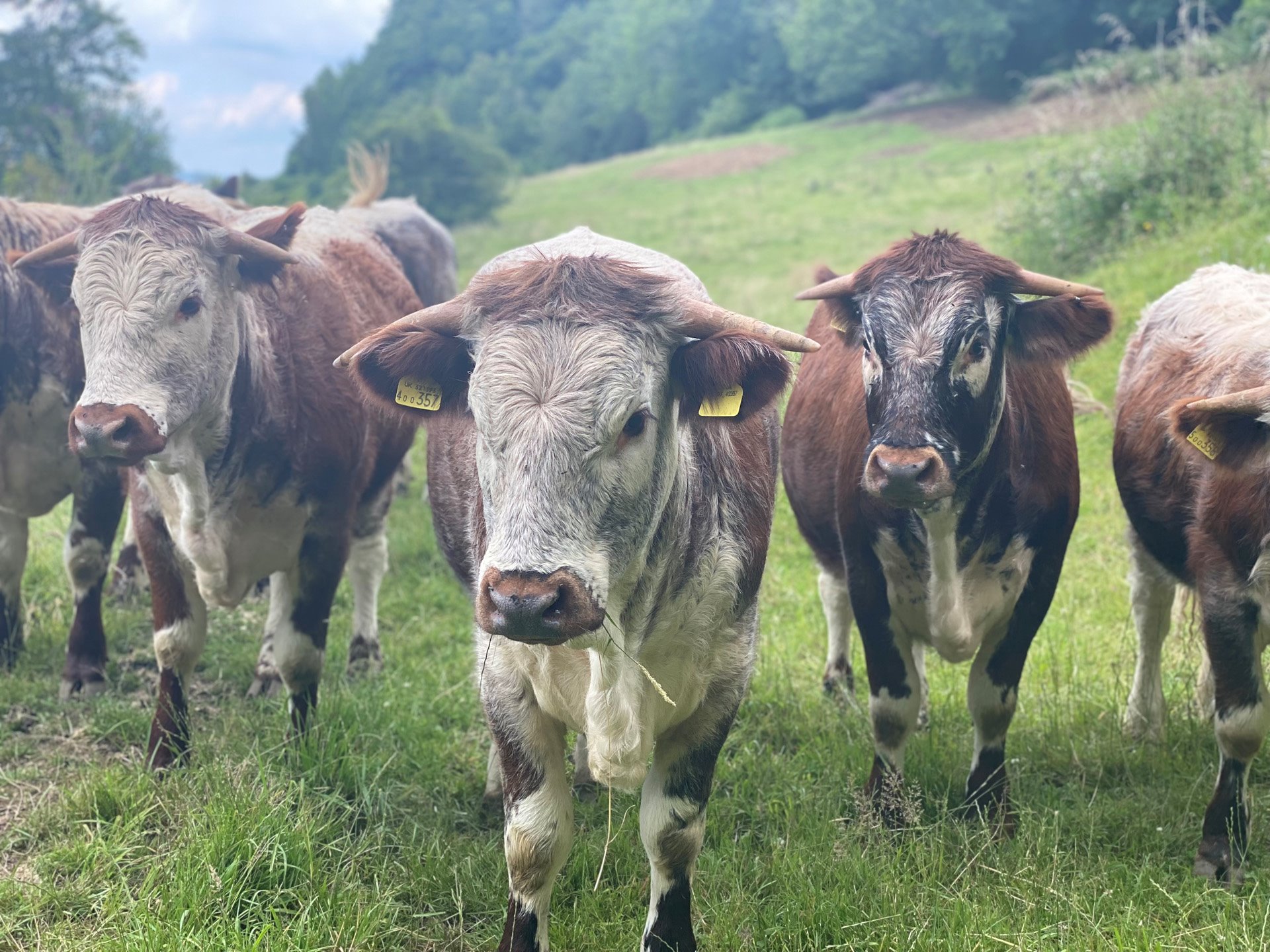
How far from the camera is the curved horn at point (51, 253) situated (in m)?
4.74

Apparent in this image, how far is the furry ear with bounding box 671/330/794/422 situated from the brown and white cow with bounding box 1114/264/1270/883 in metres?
1.48

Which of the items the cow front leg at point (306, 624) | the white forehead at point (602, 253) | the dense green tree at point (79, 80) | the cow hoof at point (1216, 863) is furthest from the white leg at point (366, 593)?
the dense green tree at point (79, 80)

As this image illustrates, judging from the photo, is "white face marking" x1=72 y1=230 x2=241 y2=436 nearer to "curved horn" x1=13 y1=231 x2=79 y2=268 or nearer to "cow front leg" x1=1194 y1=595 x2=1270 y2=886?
"curved horn" x1=13 y1=231 x2=79 y2=268

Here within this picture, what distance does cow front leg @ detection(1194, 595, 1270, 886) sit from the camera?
4051 millimetres

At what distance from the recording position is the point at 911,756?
4.94 metres

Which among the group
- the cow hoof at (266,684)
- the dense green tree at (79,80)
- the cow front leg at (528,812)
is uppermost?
the dense green tree at (79,80)

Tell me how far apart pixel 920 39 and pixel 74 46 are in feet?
112

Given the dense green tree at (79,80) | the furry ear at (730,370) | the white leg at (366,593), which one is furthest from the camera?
the dense green tree at (79,80)

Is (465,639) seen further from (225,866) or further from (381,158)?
(381,158)

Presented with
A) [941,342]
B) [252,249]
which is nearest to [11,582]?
[252,249]

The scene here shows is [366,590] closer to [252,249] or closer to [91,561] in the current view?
[91,561]

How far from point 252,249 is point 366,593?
2496 mm

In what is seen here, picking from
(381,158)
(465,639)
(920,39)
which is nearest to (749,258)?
(381,158)

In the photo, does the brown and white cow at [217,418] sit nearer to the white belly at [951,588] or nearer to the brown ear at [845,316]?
the brown ear at [845,316]
